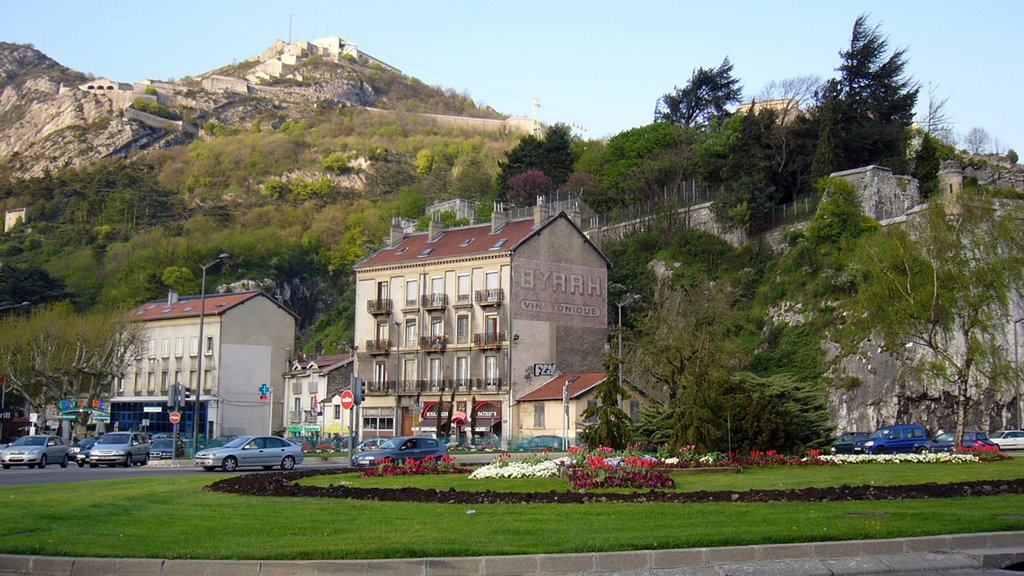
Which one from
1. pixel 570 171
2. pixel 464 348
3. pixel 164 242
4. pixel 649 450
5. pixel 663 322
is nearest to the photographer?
pixel 649 450

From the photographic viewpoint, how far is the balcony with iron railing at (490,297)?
6906 centimetres

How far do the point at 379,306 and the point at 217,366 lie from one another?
1317 centimetres

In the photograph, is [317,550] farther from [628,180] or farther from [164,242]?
[164,242]

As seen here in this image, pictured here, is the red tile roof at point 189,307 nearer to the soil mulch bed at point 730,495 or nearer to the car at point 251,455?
the car at point 251,455

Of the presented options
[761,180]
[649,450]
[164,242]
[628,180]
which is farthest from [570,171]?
[649,450]

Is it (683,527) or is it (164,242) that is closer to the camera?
(683,527)

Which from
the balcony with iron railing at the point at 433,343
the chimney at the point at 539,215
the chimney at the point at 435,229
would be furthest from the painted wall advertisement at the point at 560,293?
A: the chimney at the point at 435,229

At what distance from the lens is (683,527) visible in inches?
596

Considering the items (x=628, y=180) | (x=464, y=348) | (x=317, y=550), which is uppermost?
(x=628, y=180)

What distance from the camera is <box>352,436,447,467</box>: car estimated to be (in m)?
37.2

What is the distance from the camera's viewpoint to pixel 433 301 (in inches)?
2864

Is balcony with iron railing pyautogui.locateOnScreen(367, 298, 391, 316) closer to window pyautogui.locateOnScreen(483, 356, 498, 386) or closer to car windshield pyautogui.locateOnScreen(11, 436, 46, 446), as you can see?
window pyautogui.locateOnScreen(483, 356, 498, 386)

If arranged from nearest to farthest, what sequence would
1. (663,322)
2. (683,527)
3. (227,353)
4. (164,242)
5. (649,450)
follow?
1. (683,527)
2. (649,450)
3. (663,322)
4. (227,353)
5. (164,242)

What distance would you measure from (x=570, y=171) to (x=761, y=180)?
93.4 feet
